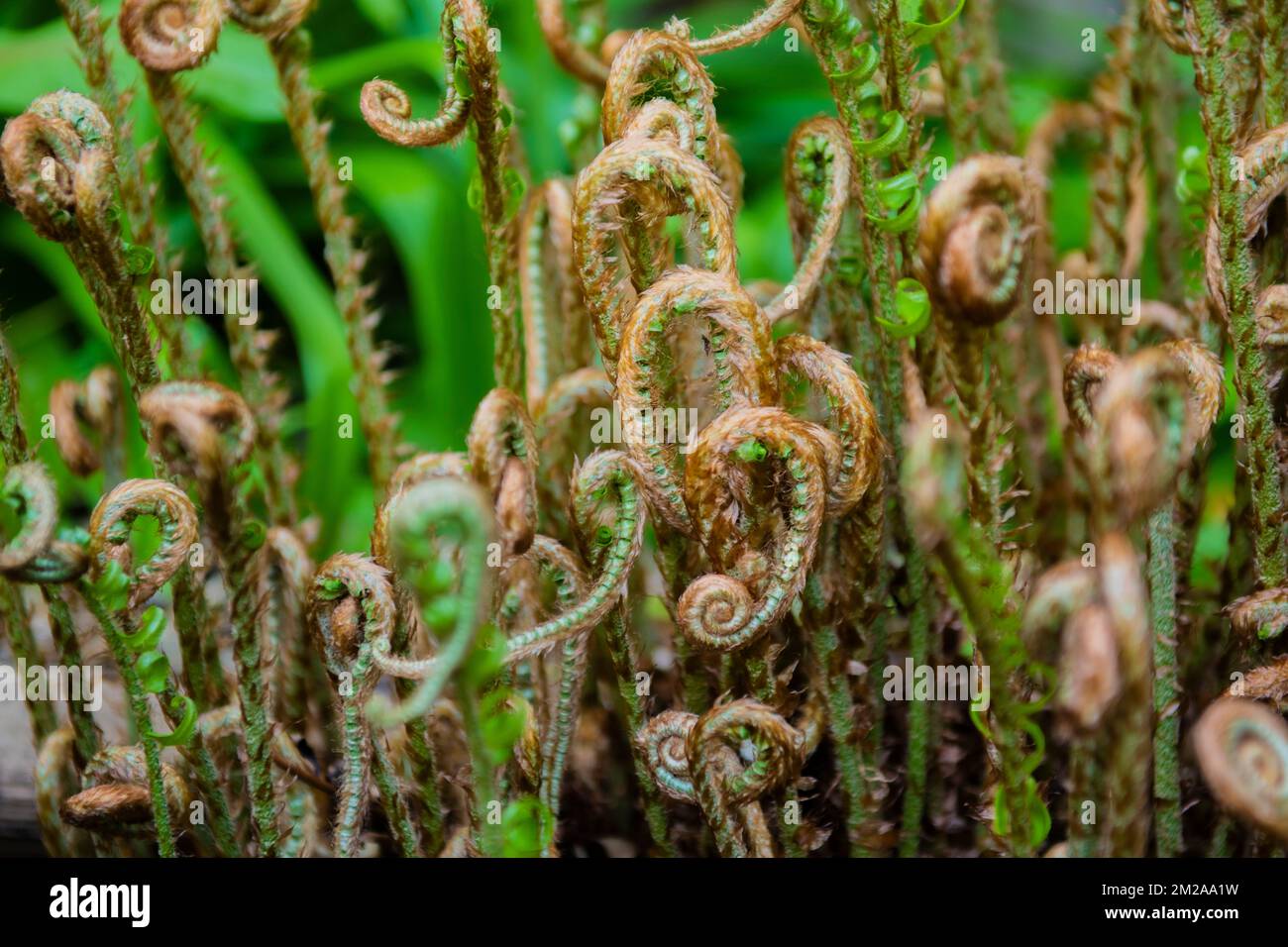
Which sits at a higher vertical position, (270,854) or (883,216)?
(883,216)

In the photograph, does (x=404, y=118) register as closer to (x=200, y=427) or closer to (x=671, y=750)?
(x=200, y=427)

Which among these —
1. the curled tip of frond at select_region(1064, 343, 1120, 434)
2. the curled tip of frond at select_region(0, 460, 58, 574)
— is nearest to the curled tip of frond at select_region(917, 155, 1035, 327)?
the curled tip of frond at select_region(1064, 343, 1120, 434)

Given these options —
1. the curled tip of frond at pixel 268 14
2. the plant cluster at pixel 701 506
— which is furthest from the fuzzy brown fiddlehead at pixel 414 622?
the curled tip of frond at pixel 268 14

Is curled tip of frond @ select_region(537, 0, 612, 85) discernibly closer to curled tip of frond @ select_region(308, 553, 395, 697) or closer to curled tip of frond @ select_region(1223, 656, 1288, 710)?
curled tip of frond @ select_region(308, 553, 395, 697)

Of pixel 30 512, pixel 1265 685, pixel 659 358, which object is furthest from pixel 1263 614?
pixel 30 512
